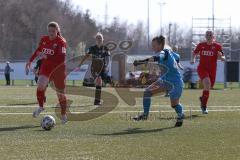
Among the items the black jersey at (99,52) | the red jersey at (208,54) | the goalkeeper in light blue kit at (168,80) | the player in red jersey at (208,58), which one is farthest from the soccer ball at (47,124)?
the black jersey at (99,52)

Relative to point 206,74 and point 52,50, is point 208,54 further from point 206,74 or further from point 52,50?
point 52,50

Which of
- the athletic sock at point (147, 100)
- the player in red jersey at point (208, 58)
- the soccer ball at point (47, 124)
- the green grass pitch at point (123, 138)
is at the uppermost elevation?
the player in red jersey at point (208, 58)


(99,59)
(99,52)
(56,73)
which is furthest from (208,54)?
(56,73)

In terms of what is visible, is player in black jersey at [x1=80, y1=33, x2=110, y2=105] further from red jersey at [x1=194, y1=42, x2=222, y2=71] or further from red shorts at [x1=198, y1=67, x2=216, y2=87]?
red shorts at [x1=198, y1=67, x2=216, y2=87]

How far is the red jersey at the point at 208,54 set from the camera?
15.9m

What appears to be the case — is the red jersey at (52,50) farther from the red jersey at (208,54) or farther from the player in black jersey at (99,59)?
the player in black jersey at (99,59)

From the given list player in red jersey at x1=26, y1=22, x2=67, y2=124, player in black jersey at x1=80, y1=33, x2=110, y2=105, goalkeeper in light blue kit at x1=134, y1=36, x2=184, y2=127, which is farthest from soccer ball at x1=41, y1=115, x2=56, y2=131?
player in black jersey at x1=80, y1=33, x2=110, y2=105

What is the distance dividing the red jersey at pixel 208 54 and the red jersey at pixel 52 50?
14.9 feet

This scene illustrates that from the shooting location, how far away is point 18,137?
10.0m

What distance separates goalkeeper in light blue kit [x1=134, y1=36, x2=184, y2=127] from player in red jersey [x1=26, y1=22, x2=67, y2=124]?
1.72 meters

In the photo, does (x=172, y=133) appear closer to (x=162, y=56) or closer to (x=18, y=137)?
(x=162, y=56)

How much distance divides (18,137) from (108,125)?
100 inches

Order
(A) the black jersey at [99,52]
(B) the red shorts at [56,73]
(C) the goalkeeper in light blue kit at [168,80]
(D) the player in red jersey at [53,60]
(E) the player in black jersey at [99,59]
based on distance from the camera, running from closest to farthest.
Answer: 1. (C) the goalkeeper in light blue kit at [168,80]
2. (D) the player in red jersey at [53,60]
3. (B) the red shorts at [56,73]
4. (E) the player in black jersey at [99,59]
5. (A) the black jersey at [99,52]

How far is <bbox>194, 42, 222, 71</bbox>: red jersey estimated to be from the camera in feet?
52.0
